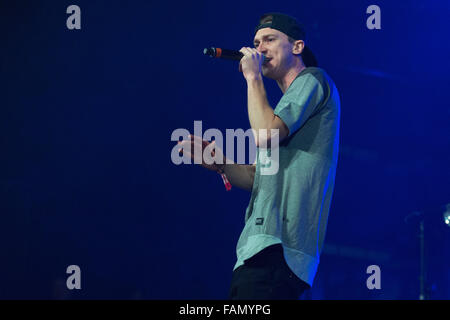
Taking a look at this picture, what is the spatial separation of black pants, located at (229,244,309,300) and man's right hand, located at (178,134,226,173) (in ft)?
1.56

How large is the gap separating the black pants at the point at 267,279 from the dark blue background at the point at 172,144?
Result: 10.2 ft

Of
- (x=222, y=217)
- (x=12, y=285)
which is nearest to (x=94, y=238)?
(x=12, y=285)

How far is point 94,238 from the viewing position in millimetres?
4777

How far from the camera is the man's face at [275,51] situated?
6.70ft

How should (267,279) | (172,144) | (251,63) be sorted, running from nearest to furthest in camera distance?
(267,279), (251,63), (172,144)

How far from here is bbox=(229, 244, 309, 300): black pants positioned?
161 centimetres

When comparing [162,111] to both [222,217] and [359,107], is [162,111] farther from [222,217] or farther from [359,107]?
[359,107]

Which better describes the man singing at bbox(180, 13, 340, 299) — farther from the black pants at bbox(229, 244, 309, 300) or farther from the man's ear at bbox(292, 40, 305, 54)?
the man's ear at bbox(292, 40, 305, 54)

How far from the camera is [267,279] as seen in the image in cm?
162

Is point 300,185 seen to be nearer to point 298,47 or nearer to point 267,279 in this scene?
point 267,279

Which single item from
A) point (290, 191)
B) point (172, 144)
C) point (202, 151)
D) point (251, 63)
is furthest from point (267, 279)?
point (172, 144)

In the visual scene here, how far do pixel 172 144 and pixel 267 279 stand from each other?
10.9ft

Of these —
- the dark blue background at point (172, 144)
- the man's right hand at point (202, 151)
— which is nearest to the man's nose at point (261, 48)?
the man's right hand at point (202, 151)
